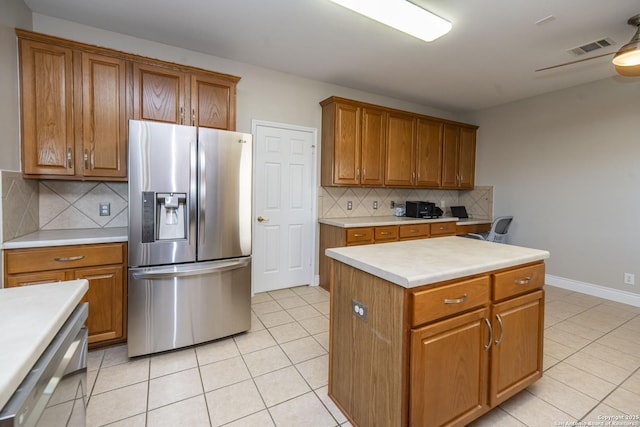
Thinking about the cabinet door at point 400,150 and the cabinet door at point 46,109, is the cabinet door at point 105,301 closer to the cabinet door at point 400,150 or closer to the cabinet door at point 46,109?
the cabinet door at point 46,109

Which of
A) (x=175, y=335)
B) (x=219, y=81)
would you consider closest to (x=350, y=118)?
(x=219, y=81)

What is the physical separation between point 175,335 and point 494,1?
3465mm

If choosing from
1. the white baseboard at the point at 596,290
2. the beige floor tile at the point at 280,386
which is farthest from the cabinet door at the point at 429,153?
the beige floor tile at the point at 280,386

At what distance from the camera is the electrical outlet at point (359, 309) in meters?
1.48

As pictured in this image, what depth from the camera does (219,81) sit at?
274 cm

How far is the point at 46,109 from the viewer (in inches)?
86.6

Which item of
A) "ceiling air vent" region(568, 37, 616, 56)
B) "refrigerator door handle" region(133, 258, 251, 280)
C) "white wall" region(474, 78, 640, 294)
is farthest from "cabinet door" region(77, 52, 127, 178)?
"white wall" region(474, 78, 640, 294)

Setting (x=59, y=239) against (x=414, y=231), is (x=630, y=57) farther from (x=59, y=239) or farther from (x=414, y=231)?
(x=59, y=239)

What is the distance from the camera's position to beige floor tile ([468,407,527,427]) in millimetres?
1598

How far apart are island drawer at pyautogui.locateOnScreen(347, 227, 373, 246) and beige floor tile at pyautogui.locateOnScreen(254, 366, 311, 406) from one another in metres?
1.64

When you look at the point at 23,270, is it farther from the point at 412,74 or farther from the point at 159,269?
the point at 412,74

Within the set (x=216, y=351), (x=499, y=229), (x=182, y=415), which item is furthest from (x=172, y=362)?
(x=499, y=229)

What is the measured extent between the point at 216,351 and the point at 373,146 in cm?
298

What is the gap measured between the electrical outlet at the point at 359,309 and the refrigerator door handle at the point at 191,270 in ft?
3.95
